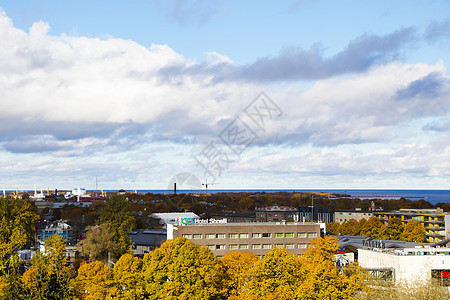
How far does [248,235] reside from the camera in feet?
379

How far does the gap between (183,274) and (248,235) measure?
41997 mm

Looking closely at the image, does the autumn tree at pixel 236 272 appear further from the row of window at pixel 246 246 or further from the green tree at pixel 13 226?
the green tree at pixel 13 226

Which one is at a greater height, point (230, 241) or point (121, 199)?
point (121, 199)

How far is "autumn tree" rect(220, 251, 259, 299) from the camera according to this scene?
7712 centimetres

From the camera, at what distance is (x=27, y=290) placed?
7569 centimetres

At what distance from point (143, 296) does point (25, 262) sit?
70.5 m

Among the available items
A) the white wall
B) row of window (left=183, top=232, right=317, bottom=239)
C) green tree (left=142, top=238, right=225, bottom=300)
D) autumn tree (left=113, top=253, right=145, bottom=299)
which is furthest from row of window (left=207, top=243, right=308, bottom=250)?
autumn tree (left=113, top=253, right=145, bottom=299)

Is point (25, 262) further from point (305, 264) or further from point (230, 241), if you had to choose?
point (305, 264)

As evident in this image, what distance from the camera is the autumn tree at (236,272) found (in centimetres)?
7712

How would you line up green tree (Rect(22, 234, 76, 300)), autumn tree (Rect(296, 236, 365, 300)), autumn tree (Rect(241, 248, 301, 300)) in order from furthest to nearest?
green tree (Rect(22, 234, 76, 300)) < autumn tree (Rect(241, 248, 301, 300)) < autumn tree (Rect(296, 236, 365, 300))

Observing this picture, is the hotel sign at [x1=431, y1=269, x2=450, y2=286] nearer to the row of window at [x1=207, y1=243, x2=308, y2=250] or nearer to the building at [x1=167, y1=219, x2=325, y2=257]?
the building at [x1=167, y1=219, x2=325, y2=257]

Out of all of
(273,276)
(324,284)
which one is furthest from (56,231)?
(324,284)

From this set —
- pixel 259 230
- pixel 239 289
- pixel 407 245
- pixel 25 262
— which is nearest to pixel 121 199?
pixel 25 262

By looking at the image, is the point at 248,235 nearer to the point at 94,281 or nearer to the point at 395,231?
the point at 94,281
